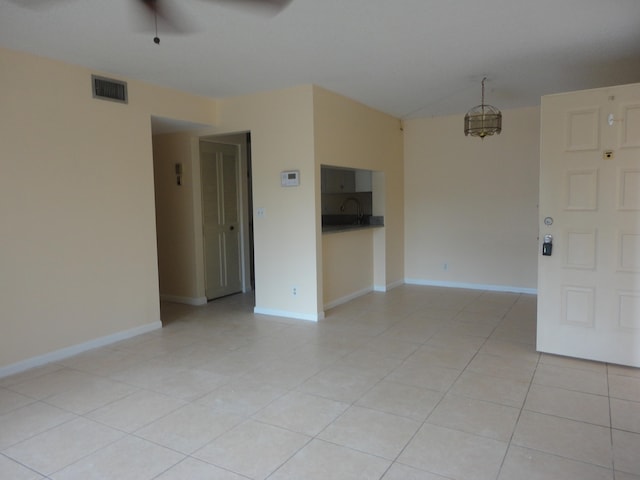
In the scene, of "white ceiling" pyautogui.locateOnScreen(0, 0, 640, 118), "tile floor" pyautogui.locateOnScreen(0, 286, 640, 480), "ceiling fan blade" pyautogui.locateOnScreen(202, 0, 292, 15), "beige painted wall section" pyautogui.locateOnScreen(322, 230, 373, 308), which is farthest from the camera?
"beige painted wall section" pyautogui.locateOnScreen(322, 230, 373, 308)

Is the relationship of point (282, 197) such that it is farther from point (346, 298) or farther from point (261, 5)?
point (261, 5)

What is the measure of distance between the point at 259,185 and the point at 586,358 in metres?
3.52

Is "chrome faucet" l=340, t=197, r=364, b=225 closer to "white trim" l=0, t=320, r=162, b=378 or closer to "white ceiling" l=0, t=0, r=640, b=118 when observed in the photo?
"white ceiling" l=0, t=0, r=640, b=118

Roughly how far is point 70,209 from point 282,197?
203 cm

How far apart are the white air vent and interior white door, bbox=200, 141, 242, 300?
1508mm

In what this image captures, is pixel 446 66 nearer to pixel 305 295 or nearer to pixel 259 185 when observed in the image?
pixel 259 185

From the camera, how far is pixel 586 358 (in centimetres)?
346

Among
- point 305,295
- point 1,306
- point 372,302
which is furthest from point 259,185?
point 1,306

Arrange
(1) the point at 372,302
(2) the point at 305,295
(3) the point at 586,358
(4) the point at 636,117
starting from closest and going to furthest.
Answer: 1. (4) the point at 636,117
2. (3) the point at 586,358
3. (2) the point at 305,295
4. (1) the point at 372,302

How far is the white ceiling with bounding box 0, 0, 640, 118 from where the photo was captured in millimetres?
2791

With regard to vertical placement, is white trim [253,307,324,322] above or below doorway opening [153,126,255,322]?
below

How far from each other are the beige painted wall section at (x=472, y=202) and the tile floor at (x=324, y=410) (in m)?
2.08

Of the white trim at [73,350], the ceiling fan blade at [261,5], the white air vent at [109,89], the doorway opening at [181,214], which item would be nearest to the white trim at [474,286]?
the doorway opening at [181,214]

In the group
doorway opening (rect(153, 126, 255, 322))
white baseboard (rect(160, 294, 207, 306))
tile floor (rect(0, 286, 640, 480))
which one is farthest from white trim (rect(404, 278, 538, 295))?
white baseboard (rect(160, 294, 207, 306))
